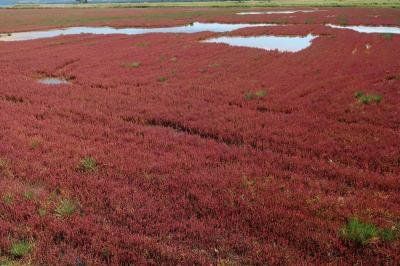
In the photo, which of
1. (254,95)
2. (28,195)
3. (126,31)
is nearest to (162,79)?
(254,95)

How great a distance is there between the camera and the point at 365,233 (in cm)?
696

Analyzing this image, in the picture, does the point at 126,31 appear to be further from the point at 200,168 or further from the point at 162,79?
the point at 200,168

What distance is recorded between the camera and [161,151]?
38.0 ft

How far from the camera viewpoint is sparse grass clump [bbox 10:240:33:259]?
6.59 metres

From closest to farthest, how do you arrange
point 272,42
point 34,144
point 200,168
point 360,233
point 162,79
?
point 360,233 < point 200,168 < point 34,144 < point 162,79 < point 272,42

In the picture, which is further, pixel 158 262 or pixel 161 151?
pixel 161 151

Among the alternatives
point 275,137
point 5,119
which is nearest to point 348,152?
point 275,137

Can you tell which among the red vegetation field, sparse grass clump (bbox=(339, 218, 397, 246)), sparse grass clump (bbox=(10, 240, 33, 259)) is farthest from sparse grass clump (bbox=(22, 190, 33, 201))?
sparse grass clump (bbox=(339, 218, 397, 246))

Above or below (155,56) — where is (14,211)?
below

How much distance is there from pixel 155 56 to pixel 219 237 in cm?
2694

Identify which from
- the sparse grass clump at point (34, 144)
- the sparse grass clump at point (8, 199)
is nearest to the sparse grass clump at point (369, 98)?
the sparse grass clump at point (34, 144)

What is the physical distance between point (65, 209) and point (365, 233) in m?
5.99

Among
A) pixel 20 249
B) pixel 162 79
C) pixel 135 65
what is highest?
pixel 135 65

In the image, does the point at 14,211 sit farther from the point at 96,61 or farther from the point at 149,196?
the point at 96,61
